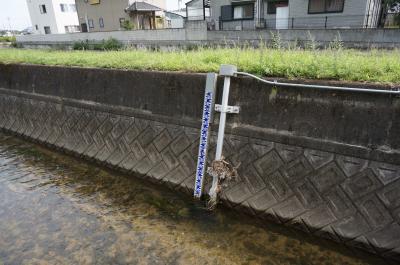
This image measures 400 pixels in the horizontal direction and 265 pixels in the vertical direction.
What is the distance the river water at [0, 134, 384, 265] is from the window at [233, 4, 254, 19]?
19364 millimetres

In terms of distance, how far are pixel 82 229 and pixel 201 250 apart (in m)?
2.21

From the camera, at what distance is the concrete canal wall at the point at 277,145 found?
13.4 feet

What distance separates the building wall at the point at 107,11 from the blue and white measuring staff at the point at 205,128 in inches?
1237

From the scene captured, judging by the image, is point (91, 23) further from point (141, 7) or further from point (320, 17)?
point (320, 17)

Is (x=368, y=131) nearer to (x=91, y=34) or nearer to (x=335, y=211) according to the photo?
(x=335, y=211)

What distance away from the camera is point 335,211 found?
175 inches

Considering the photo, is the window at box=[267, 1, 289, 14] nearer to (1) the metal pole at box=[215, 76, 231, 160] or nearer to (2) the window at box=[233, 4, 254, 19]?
(2) the window at box=[233, 4, 254, 19]

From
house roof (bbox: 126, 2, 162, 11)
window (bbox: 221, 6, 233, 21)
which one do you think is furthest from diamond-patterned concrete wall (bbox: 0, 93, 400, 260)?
house roof (bbox: 126, 2, 162, 11)

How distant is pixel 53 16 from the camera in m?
42.9

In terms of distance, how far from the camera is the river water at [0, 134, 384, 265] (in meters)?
4.53

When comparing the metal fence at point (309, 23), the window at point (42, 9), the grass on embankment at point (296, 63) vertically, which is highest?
the window at point (42, 9)

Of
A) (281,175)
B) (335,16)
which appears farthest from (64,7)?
(281,175)

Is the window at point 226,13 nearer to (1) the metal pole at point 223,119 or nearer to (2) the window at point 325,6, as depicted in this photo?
(2) the window at point 325,6

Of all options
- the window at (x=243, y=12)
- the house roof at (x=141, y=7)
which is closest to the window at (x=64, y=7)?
the house roof at (x=141, y=7)
